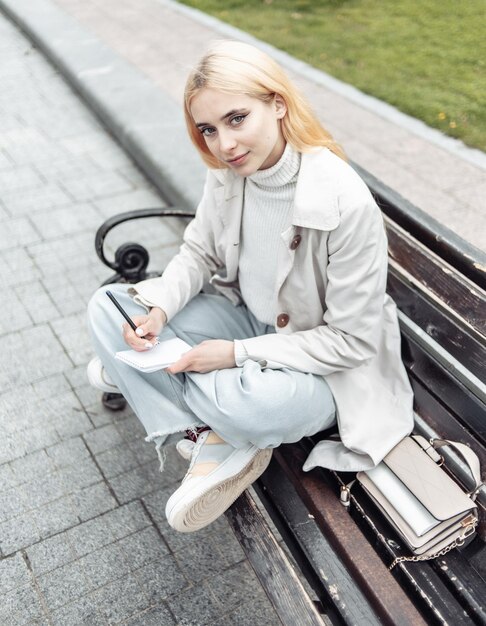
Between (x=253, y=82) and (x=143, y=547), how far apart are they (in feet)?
5.60

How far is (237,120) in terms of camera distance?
209 cm

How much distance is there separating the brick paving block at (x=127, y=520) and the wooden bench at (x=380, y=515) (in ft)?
1.82

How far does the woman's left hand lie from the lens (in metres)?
2.18

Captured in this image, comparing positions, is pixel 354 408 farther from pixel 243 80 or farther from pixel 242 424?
pixel 243 80

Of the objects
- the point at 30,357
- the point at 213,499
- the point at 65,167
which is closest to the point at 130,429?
the point at 30,357

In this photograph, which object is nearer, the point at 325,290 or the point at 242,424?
the point at 242,424

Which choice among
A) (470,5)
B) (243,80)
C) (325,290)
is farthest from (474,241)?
(470,5)

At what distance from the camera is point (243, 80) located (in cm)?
203

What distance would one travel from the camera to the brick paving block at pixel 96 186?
4785mm

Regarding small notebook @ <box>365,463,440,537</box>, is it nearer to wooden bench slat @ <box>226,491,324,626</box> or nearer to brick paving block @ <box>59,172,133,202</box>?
wooden bench slat @ <box>226,491,324,626</box>

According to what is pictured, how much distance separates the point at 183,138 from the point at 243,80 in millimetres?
3106

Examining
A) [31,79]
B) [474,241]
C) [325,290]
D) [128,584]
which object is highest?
[325,290]

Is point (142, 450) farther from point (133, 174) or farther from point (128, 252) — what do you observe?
point (133, 174)

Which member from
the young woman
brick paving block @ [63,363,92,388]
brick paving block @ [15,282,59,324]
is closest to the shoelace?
the young woman
